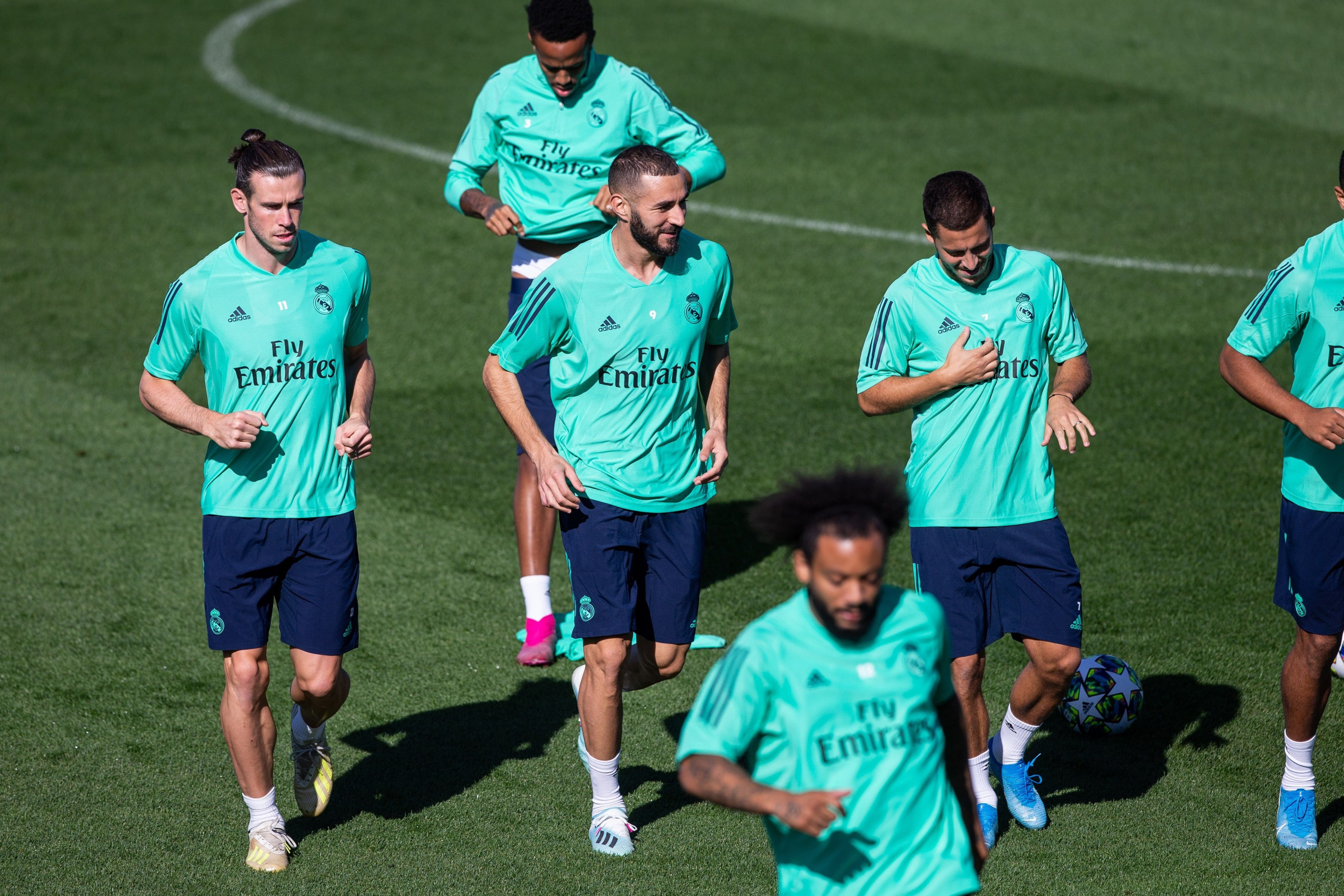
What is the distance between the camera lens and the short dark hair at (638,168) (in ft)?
18.8

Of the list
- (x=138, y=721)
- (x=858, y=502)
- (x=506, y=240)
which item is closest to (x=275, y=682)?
(x=138, y=721)

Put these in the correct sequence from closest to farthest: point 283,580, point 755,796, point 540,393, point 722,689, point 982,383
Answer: point 755,796 < point 722,689 < point 982,383 < point 283,580 < point 540,393

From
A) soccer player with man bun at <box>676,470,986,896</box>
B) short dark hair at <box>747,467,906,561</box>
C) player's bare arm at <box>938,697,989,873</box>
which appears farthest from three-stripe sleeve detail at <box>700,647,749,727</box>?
player's bare arm at <box>938,697,989,873</box>

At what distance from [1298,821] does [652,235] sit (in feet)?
11.3

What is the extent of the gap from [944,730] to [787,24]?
65.6 ft

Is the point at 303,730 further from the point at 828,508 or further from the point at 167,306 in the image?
the point at 828,508

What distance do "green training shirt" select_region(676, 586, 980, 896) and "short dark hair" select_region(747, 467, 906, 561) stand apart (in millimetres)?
174

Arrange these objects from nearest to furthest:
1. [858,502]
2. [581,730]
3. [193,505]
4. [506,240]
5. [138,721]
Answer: [858,502], [581,730], [138,721], [193,505], [506,240]

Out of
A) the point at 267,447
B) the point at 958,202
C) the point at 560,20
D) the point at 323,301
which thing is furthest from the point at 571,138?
the point at 958,202

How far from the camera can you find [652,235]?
5.81 metres

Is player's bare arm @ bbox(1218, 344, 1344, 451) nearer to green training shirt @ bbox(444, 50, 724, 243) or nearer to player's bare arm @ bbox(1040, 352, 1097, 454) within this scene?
player's bare arm @ bbox(1040, 352, 1097, 454)

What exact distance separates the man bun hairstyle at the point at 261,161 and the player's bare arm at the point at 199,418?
814mm

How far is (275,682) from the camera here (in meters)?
7.37

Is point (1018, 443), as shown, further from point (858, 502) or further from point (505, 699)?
point (505, 699)
